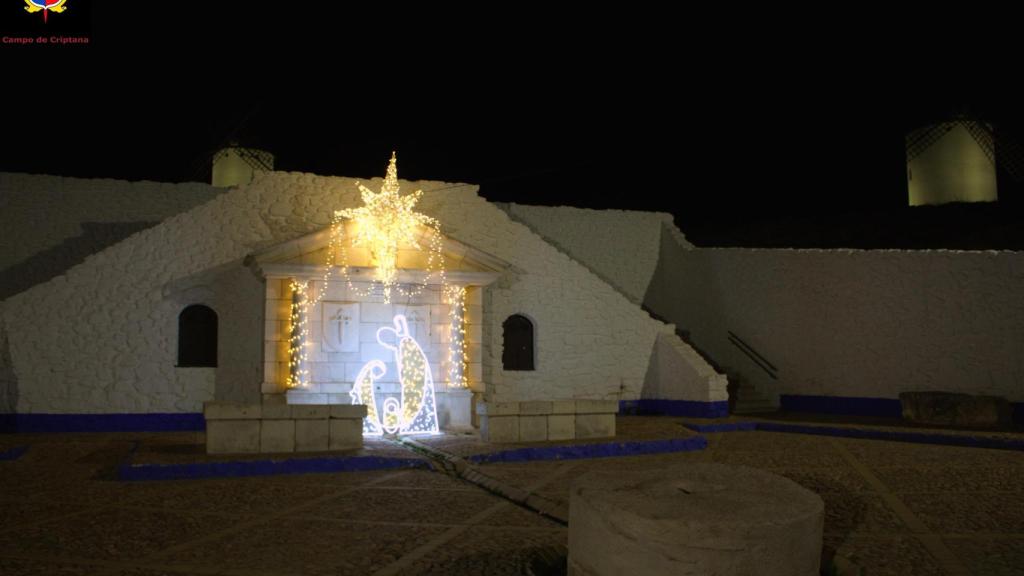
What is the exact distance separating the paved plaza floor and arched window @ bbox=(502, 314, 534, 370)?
16.8ft

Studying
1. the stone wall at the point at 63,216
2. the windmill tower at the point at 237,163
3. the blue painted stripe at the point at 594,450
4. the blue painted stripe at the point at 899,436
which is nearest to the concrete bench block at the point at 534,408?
the blue painted stripe at the point at 594,450

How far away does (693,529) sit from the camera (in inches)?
164

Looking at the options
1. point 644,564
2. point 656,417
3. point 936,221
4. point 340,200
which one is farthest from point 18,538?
point 936,221

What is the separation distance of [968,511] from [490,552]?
186 inches

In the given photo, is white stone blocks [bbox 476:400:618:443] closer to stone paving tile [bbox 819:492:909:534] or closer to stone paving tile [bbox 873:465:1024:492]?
stone paving tile [bbox 873:465:1024:492]

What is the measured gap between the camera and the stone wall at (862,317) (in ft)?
49.0

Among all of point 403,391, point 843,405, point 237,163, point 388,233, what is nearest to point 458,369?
point 403,391

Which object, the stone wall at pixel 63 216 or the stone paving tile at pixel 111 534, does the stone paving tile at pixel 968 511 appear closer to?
the stone paving tile at pixel 111 534

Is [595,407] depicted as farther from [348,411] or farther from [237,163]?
[237,163]

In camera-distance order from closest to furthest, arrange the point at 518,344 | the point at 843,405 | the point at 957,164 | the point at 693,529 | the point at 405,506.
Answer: the point at 693,529
the point at 405,506
the point at 518,344
the point at 843,405
the point at 957,164

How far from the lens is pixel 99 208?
16.4 meters

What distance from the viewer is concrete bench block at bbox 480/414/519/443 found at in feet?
35.8

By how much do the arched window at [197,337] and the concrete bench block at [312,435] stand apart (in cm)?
460

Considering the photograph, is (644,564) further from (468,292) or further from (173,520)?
(468,292)
